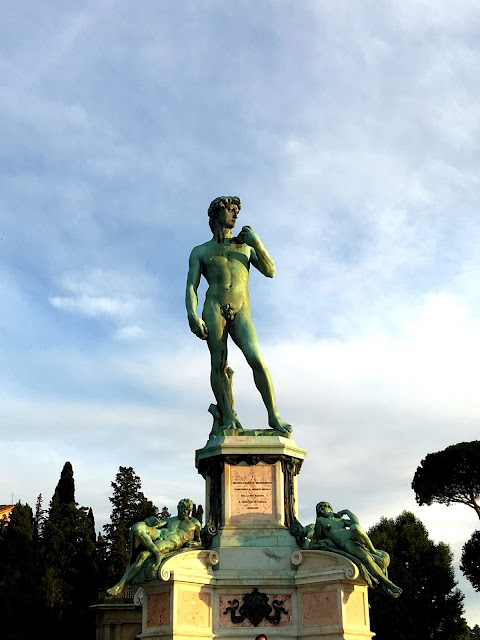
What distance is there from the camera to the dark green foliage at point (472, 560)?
131ft

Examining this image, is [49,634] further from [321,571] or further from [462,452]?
[321,571]

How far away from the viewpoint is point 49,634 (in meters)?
38.1

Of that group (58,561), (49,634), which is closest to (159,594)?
(49,634)

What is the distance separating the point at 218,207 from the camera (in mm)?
13945

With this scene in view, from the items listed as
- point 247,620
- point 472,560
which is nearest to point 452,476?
point 472,560

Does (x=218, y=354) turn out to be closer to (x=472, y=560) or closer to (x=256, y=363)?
(x=256, y=363)

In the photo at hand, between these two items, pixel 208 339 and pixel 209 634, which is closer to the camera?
pixel 209 634

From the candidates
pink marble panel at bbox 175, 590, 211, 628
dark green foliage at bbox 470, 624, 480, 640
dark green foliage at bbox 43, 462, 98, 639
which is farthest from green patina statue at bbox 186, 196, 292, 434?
dark green foliage at bbox 470, 624, 480, 640

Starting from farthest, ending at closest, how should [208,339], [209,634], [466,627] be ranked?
[466,627] < [208,339] < [209,634]

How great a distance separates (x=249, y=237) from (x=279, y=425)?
3438mm

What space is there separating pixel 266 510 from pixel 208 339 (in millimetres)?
3197

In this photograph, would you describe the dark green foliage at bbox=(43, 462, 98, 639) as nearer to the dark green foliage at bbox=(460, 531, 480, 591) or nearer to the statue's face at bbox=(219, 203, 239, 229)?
the dark green foliage at bbox=(460, 531, 480, 591)

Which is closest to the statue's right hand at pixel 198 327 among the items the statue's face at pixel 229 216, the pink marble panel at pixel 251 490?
the statue's face at pixel 229 216

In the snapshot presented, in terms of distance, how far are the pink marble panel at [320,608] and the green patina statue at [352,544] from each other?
23.5 inches
